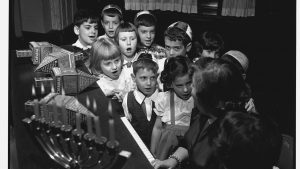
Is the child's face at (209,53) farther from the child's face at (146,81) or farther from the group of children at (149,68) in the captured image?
the child's face at (146,81)

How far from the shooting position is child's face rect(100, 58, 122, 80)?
2762 millimetres

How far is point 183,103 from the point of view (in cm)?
240

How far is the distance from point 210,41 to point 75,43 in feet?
4.68

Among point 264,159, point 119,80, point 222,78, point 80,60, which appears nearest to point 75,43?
point 80,60

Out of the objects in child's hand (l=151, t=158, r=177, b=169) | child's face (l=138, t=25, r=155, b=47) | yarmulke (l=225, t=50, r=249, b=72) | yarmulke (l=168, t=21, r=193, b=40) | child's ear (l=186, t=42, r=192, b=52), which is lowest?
child's hand (l=151, t=158, r=177, b=169)

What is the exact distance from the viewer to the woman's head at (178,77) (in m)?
2.29

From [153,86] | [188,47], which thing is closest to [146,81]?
[153,86]

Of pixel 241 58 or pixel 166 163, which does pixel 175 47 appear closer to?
pixel 241 58

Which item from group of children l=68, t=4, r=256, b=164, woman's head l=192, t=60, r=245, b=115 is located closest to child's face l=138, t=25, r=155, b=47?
group of children l=68, t=4, r=256, b=164

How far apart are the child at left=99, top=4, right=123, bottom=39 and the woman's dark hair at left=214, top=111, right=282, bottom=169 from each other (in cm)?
204

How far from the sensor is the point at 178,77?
2.31 m

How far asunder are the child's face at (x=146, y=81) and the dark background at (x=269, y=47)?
0.57 metres

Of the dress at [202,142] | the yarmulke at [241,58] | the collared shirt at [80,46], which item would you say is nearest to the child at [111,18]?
the collared shirt at [80,46]

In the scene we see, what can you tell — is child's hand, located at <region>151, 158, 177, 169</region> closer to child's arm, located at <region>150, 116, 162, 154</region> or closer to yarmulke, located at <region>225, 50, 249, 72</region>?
child's arm, located at <region>150, 116, 162, 154</region>
